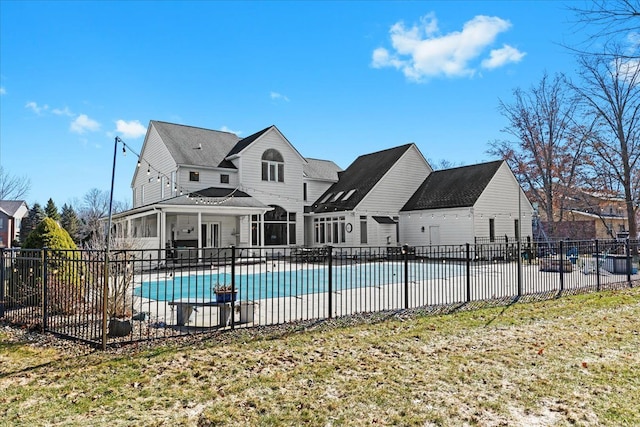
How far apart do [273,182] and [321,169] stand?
24.8 feet

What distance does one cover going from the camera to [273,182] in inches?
1027

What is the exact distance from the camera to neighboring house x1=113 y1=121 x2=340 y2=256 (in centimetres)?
2322

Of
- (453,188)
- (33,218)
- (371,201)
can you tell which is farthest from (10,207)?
(453,188)

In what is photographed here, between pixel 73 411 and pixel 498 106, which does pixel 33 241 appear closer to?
pixel 73 411

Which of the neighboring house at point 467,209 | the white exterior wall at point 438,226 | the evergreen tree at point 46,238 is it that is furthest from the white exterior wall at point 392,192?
the evergreen tree at point 46,238

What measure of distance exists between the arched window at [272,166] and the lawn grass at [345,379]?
20.0 metres

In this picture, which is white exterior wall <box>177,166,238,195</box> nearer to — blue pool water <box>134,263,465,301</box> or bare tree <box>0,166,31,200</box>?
blue pool water <box>134,263,465,301</box>

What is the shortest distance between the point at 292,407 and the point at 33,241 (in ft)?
25.2

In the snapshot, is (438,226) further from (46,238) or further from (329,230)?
(46,238)

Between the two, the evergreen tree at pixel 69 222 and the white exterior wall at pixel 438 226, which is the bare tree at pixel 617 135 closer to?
the white exterior wall at pixel 438 226

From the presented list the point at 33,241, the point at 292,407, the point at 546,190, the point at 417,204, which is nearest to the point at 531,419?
the point at 292,407

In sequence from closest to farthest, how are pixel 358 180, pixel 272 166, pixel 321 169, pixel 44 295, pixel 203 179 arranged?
pixel 44 295, pixel 203 179, pixel 272 166, pixel 358 180, pixel 321 169

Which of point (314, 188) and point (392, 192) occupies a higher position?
point (314, 188)

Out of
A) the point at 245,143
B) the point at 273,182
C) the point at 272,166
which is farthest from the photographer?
the point at 245,143
